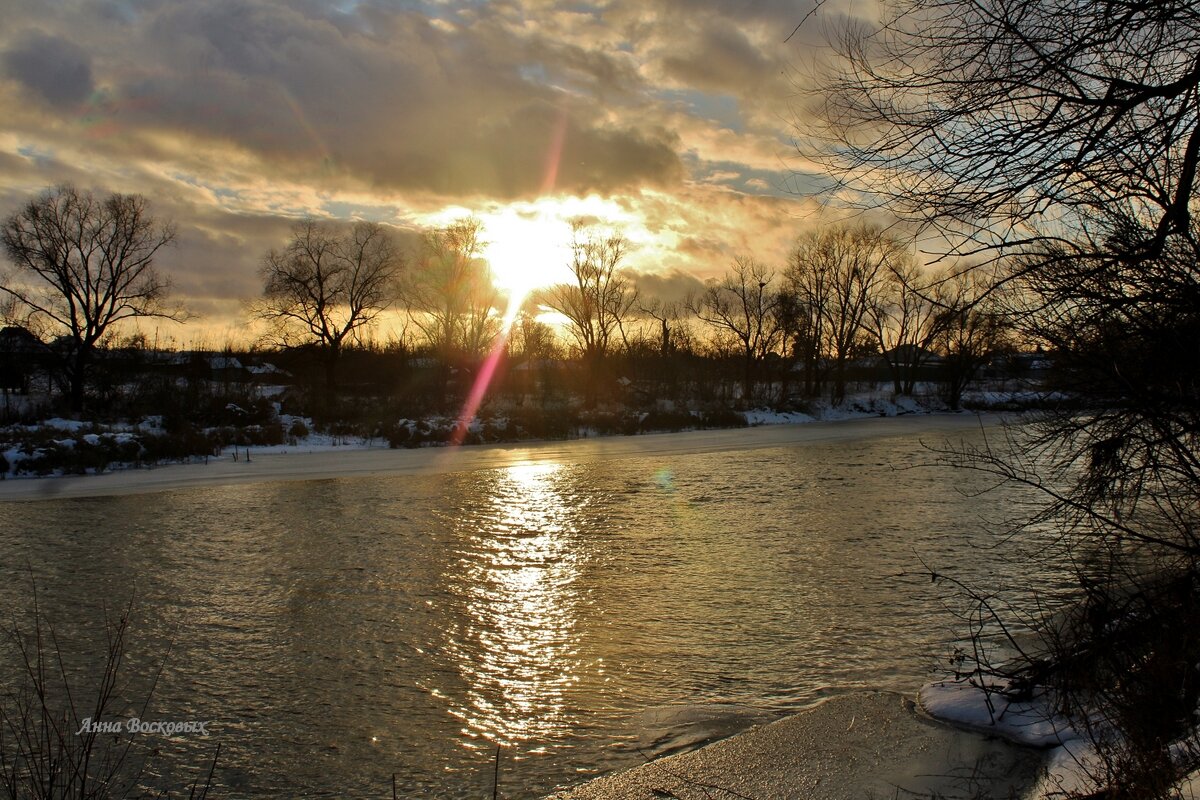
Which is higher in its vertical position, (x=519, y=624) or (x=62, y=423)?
(x=62, y=423)

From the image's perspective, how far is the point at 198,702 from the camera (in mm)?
5941

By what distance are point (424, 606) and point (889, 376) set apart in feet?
215

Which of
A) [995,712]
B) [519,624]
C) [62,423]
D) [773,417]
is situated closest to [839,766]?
[995,712]

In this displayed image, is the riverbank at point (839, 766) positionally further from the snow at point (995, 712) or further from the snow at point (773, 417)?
the snow at point (773, 417)

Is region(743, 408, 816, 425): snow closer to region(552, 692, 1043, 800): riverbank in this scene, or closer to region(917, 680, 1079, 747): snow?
region(917, 680, 1079, 747): snow

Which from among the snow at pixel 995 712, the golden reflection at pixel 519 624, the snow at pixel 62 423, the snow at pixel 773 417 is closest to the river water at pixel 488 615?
the golden reflection at pixel 519 624

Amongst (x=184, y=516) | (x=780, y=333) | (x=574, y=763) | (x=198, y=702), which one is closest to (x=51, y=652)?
(x=198, y=702)

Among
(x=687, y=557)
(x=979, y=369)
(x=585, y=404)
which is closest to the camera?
(x=979, y=369)

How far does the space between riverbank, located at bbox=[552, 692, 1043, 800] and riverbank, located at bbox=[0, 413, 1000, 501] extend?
51.6 ft

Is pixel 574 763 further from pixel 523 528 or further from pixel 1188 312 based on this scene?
pixel 523 528

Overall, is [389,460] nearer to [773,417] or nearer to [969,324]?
[969,324]

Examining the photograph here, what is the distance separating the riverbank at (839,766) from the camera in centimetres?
452

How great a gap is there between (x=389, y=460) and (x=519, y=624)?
670 inches

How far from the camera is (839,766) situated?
484 centimetres
